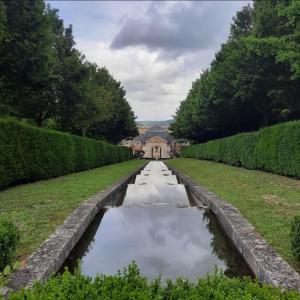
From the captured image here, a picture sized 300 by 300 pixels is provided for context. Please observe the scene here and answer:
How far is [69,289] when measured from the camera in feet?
8.25

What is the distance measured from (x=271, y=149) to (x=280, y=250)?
12063 millimetres

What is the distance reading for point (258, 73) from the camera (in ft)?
88.2

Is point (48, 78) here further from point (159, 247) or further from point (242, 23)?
point (242, 23)

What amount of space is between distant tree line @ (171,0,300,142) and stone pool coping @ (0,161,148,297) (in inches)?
569

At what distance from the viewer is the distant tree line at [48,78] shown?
17734 mm

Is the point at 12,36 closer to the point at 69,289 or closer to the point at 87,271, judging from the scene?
the point at 87,271

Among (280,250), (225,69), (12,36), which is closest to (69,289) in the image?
(280,250)

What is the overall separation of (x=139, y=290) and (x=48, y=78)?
18.4m

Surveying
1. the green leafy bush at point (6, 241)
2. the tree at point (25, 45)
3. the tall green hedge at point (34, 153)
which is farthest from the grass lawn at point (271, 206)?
the tree at point (25, 45)

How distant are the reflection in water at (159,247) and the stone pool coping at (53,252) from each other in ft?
0.89

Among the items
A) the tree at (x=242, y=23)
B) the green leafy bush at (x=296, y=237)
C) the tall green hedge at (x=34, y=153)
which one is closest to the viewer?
the green leafy bush at (x=296, y=237)

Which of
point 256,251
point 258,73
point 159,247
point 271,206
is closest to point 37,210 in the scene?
point 159,247

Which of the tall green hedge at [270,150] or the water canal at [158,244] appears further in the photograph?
the tall green hedge at [270,150]

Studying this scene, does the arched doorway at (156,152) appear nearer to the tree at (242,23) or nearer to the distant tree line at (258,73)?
the distant tree line at (258,73)
